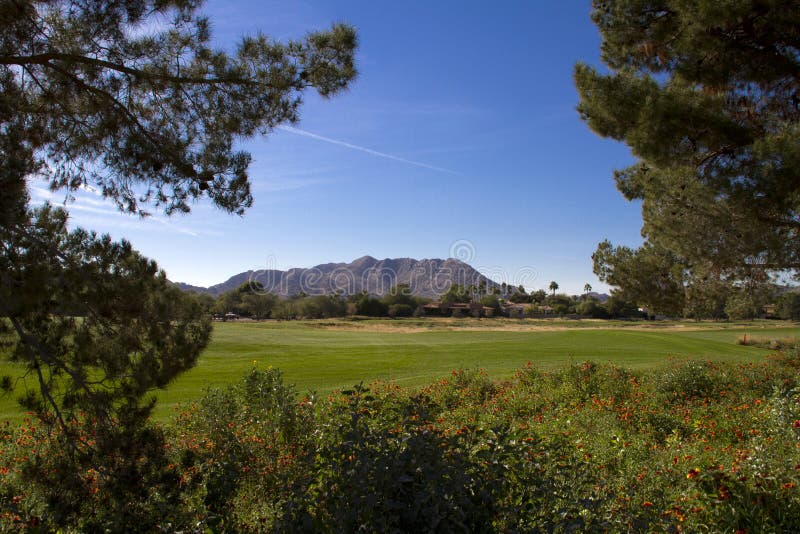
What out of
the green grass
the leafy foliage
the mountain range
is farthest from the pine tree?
the mountain range

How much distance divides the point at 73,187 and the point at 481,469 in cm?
541

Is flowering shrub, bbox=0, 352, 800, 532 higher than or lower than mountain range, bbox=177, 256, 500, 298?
lower

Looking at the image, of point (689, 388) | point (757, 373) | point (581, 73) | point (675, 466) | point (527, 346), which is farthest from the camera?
point (527, 346)

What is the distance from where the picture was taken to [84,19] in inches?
202

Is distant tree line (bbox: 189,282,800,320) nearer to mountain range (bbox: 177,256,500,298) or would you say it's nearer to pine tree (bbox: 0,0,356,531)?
pine tree (bbox: 0,0,356,531)

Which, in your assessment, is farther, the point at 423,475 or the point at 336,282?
the point at 336,282

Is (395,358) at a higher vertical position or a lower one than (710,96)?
lower

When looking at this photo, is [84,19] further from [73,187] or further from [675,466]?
[675,466]

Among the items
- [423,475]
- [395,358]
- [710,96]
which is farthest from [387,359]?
[423,475]

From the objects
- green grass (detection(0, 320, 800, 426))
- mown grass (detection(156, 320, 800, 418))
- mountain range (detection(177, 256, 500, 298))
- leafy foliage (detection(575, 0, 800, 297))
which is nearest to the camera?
leafy foliage (detection(575, 0, 800, 297))

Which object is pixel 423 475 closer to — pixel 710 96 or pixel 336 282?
pixel 710 96

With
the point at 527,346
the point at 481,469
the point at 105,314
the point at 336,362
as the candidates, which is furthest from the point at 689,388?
the point at 527,346

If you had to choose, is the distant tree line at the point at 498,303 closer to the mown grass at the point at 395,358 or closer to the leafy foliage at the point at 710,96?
the mown grass at the point at 395,358

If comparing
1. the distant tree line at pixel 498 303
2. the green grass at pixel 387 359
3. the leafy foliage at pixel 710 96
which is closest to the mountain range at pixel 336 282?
the distant tree line at pixel 498 303
